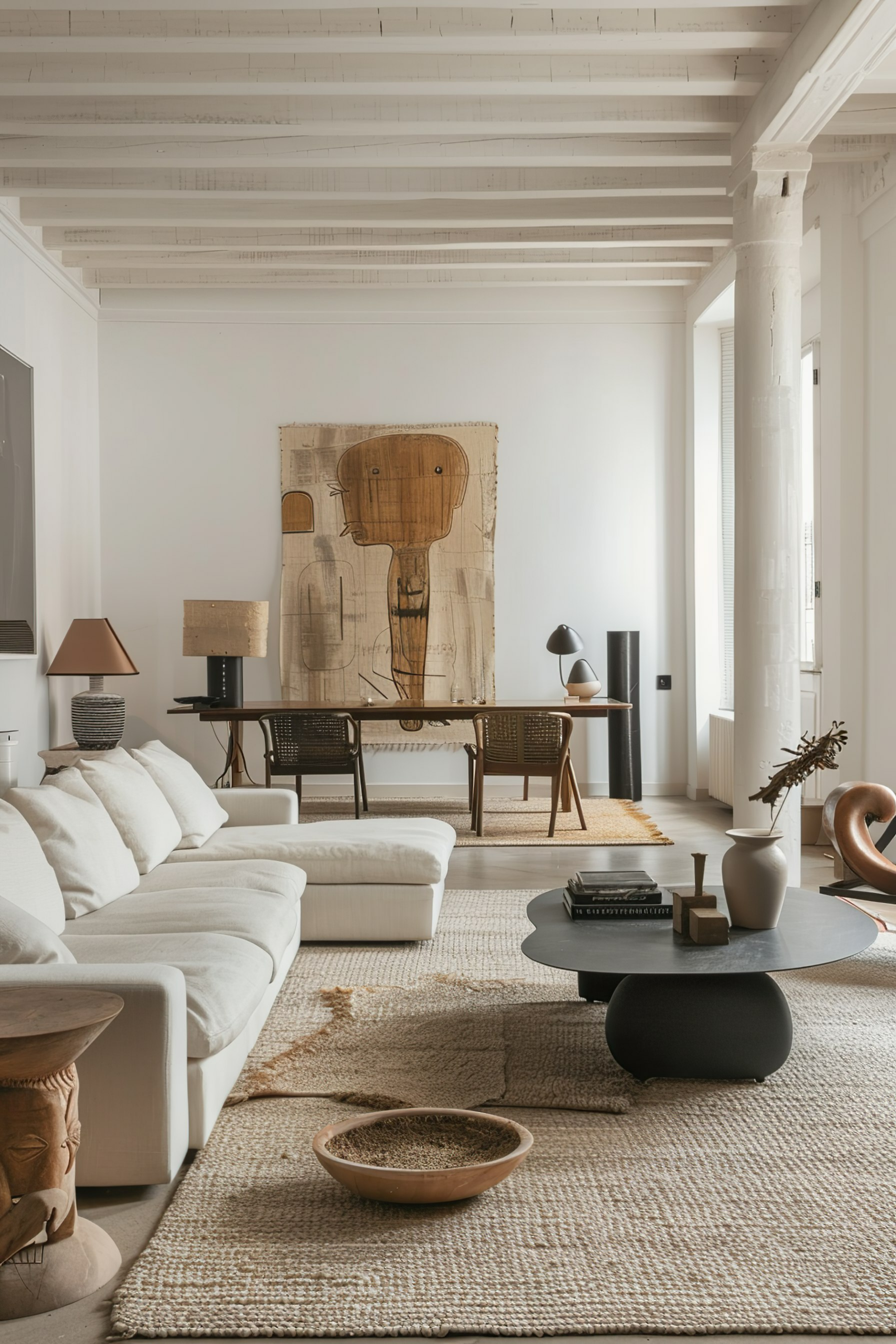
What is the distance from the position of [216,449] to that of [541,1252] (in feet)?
24.9

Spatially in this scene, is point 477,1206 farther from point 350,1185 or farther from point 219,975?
point 219,975

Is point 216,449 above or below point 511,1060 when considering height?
above

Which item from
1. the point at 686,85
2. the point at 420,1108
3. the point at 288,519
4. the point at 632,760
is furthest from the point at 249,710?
the point at 420,1108

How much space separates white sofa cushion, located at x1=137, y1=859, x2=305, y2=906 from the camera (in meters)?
4.04

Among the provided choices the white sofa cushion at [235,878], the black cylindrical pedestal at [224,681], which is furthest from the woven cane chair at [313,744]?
the white sofa cushion at [235,878]

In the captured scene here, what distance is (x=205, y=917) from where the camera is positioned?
3484 mm

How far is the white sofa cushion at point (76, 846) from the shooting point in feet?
11.7

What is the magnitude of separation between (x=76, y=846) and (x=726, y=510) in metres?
6.64

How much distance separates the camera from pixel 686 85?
17.3 ft

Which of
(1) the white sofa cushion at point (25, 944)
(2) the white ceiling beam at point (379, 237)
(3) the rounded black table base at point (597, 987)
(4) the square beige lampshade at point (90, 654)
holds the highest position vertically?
(2) the white ceiling beam at point (379, 237)

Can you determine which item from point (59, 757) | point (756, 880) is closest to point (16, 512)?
point (59, 757)

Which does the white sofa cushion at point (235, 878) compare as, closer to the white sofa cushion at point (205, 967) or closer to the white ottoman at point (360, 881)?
the white ottoman at point (360, 881)

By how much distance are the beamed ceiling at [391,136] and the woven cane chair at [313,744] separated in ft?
10.3

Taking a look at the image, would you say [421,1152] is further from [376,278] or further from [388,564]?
[376,278]
